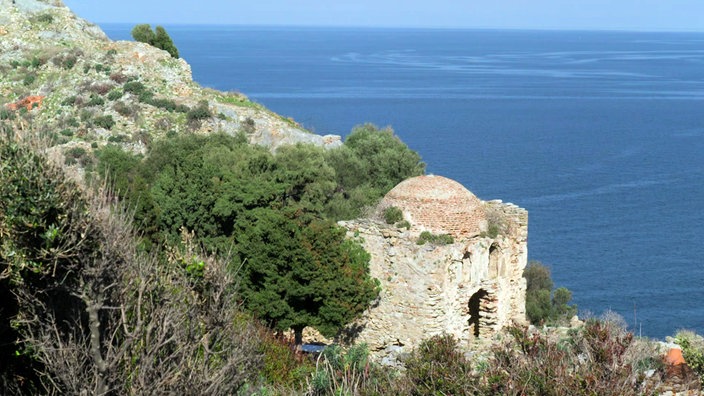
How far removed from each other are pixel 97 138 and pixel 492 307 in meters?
24.0

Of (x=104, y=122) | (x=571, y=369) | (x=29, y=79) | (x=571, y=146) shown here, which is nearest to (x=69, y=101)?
(x=104, y=122)

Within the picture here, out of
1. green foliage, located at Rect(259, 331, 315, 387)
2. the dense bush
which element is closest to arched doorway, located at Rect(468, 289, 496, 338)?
green foliage, located at Rect(259, 331, 315, 387)

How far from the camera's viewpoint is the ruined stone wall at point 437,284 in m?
22.6

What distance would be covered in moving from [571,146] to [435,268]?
256 ft

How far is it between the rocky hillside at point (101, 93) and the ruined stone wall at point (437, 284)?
60.1 feet

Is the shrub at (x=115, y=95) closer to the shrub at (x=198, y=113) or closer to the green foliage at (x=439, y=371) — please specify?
the shrub at (x=198, y=113)

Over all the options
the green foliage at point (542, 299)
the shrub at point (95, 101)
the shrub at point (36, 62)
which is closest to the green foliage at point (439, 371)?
the green foliage at point (542, 299)

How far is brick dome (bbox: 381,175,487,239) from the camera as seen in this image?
23062 mm

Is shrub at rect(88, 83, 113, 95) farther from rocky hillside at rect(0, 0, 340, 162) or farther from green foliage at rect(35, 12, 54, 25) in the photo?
green foliage at rect(35, 12, 54, 25)

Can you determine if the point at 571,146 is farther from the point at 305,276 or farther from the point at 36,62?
the point at 305,276

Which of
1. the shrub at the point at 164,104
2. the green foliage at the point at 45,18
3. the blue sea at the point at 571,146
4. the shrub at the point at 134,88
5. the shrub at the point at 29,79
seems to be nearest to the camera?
the shrub at the point at 164,104

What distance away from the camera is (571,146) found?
9706 cm

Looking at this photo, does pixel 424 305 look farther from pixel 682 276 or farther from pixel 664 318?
pixel 682 276

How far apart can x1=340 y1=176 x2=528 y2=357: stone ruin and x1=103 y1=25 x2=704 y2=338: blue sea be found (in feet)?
11.9
